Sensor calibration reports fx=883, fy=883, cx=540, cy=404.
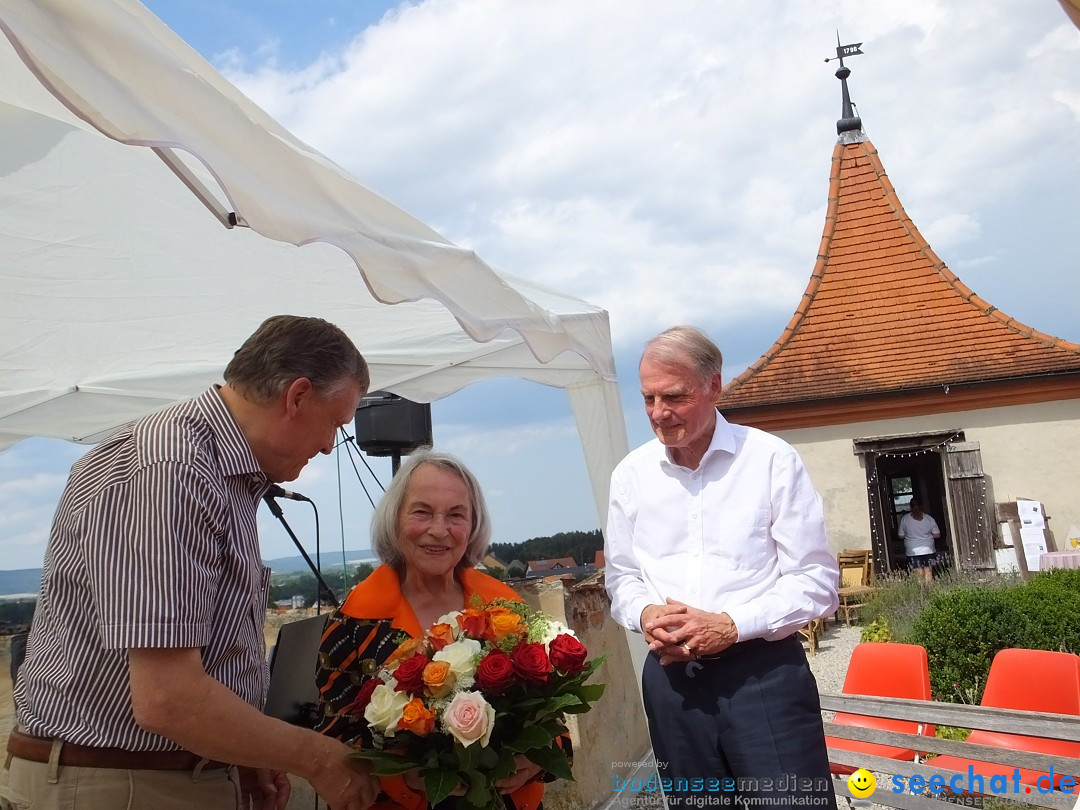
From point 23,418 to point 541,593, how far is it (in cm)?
294

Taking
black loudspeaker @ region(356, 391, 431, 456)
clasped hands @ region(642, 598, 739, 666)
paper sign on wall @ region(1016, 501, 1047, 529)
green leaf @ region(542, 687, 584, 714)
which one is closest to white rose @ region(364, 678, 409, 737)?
green leaf @ region(542, 687, 584, 714)

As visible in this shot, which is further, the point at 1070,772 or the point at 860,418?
the point at 860,418

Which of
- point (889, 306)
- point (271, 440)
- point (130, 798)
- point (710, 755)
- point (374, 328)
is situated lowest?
point (710, 755)

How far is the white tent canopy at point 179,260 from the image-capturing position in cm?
179

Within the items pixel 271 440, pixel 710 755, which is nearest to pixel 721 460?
pixel 710 755

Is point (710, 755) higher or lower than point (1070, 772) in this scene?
higher

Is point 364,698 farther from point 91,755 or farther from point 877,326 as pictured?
point 877,326

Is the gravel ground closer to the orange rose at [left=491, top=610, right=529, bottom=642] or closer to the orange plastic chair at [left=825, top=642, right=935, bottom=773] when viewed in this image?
the orange plastic chair at [left=825, top=642, right=935, bottom=773]

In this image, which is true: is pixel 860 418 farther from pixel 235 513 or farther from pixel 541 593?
pixel 235 513

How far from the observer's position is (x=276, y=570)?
410cm

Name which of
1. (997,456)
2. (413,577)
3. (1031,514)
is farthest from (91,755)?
(997,456)

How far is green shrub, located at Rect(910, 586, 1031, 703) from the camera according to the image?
7.14m

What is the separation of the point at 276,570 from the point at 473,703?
92.6 inches

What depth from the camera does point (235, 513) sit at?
75.6 inches
